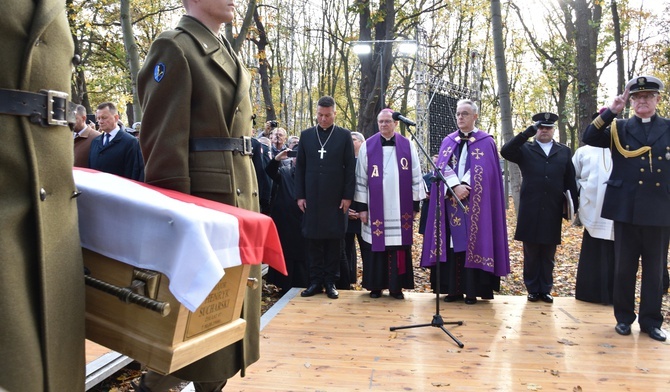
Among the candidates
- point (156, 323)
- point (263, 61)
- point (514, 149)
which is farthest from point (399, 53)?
point (156, 323)

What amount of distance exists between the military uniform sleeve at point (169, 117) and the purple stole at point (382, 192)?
13.4ft

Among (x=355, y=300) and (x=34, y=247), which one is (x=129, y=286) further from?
(x=355, y=300)

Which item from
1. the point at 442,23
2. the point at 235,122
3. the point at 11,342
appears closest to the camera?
the point at 11,342

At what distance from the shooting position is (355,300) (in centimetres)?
628

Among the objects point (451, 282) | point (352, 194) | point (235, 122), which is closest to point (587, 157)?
point (451, 282)

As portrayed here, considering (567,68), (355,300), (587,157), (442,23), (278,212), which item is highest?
(442,23)

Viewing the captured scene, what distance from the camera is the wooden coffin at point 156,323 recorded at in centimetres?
170

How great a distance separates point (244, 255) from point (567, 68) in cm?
1797

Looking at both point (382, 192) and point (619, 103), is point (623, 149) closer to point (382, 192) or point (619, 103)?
point (619, 103)

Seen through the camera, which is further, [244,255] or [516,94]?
[516,94]

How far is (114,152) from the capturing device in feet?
19.2

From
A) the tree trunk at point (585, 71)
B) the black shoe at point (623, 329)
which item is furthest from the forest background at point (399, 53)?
the black shoe at point (623, 329)

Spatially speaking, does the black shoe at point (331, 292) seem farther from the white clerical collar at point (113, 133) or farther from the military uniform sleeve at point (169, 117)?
the military uniform sleeve at point (169, 117)

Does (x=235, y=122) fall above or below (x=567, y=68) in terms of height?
below
